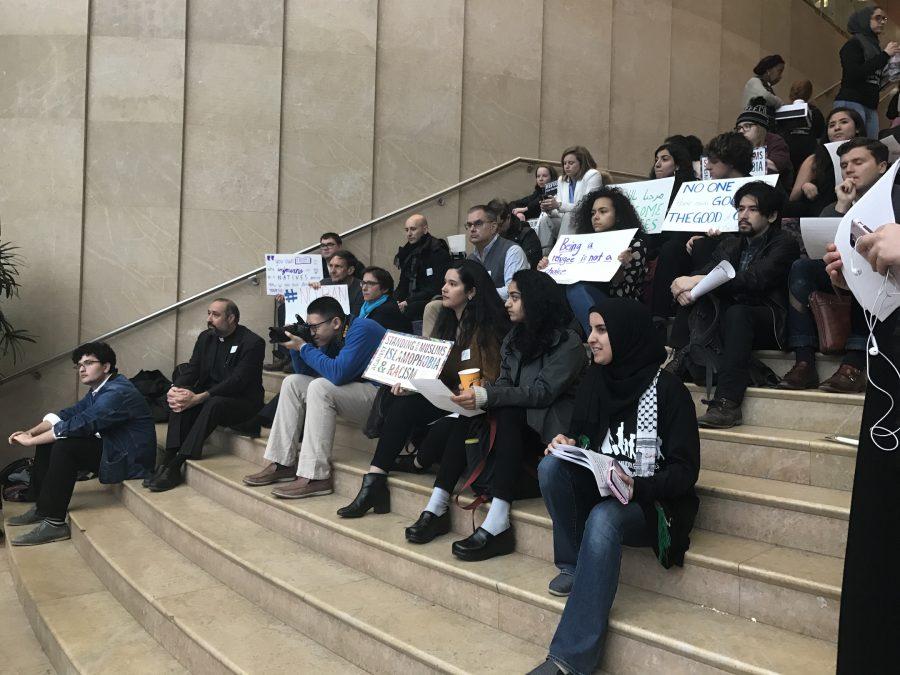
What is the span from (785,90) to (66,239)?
9959mm

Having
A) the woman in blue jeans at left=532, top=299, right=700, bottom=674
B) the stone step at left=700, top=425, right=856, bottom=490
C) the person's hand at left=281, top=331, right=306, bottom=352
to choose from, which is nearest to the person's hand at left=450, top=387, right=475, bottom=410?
the woman in blue jeans at left=532, top=299, right=700, bottom=674

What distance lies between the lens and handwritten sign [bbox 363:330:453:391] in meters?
4.28

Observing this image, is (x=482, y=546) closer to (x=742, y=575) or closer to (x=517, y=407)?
(x=517, y=407)

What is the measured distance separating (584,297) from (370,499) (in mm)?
1864

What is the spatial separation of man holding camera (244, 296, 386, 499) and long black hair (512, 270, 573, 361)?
1.38 m

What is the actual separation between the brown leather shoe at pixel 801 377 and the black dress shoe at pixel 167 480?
172 inches

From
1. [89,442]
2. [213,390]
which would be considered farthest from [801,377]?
[89,442]

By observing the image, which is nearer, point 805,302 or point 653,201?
point 805,302

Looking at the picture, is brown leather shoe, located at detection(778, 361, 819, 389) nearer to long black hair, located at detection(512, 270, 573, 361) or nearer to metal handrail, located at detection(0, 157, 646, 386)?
long black hair, located at detection(512, 270, 573, 361)

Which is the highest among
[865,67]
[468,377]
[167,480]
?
[865,67]

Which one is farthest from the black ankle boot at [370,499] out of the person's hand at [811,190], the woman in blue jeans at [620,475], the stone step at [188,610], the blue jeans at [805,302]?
the person's hand at [811,190]

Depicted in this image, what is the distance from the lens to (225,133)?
830 centimetres

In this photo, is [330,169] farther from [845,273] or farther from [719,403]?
[845,273]

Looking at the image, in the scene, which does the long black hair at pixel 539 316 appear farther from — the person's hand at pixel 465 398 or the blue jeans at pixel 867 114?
the blue jeans at pixel 867 114
